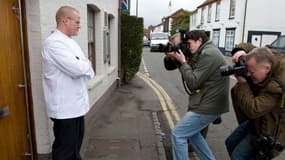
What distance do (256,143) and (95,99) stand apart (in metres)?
3.74

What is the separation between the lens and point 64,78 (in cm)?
256

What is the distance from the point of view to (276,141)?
228 cm

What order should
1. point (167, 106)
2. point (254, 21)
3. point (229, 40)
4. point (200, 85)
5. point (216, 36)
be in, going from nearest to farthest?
point (200, 85), point (167, 106), point (254, 21), point (229, 40), point (216, 36)

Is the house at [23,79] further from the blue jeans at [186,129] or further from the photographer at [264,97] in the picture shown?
the photographer at [264,97]

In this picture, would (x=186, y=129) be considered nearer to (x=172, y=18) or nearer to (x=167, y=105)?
(x=167, y=105)

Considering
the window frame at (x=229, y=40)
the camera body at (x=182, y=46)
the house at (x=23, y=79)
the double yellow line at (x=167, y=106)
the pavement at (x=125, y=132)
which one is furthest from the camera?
the window frame at (x=229, y=40)

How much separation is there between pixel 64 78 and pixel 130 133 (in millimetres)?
2429

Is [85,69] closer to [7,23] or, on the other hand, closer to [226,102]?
[7,23]

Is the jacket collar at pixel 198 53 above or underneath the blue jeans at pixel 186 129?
above

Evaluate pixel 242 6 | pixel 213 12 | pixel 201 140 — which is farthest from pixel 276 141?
pixel 213 12

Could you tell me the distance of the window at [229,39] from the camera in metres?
26.3

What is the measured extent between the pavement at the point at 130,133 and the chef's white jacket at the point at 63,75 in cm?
139

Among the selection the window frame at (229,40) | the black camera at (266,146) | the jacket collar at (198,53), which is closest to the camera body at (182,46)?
the jacket collar at (198,53)

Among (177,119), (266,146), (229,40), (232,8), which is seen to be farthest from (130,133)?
(232,8)
